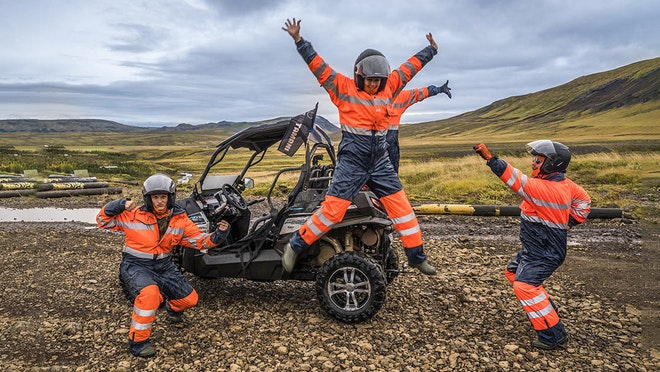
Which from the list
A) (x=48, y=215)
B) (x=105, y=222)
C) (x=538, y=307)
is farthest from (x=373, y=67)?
(x=48, y=215)

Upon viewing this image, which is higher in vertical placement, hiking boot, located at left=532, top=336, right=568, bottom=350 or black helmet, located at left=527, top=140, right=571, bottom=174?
black helmet, located at left=527, top=140, right=571, bottom=174

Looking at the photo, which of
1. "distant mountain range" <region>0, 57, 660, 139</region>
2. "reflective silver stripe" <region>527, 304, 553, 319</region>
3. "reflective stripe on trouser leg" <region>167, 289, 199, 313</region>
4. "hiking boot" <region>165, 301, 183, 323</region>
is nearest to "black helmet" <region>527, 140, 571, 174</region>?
"reflective silver stripe" <region>527, 304, 553, 319</region>

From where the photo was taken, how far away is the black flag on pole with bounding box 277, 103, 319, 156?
6.02 meters

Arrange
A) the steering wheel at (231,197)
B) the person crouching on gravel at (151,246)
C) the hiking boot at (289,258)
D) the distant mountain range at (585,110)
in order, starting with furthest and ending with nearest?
the distant mountain range at (585,110) → the steering wheel at (231,197) → the hiking boot at (289,258) → the person crouching on gravel at (151,246)

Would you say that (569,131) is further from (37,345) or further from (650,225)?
(37,345)

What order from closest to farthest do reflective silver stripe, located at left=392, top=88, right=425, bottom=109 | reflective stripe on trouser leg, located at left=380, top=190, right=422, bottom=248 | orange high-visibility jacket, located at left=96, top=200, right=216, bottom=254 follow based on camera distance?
orange high-visibility jacket, located at left=96, top=200, right=216, bottom=254
reflective stripe on trouser leg, located at left=380, top=190, right=422, bottom=248
reflective silver stripe, located at left=392, top=88, right=425, bottom=109

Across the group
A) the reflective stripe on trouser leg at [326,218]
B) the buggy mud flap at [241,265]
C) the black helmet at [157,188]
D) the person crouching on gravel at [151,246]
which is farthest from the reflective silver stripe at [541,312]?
the black helmet at [157,188]

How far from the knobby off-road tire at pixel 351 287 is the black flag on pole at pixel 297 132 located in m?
1.50

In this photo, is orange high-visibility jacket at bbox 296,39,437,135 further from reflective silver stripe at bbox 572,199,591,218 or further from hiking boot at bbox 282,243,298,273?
reflective silver stripe at bbox 572,199,591,218

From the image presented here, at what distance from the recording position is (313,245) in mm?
5840

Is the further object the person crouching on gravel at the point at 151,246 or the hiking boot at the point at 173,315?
the hiking boot at the point at 173,315

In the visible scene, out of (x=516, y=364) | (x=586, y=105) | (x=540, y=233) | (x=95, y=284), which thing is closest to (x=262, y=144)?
(x=95, y=284)

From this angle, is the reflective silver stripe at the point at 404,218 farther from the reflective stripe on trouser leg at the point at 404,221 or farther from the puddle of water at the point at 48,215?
the puddle of water at the point at 48,215

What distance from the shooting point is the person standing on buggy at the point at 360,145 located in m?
5.27
